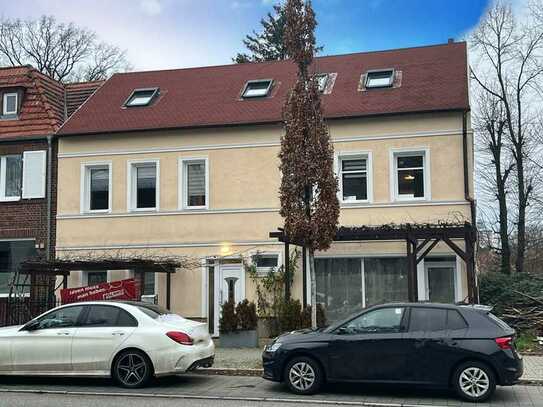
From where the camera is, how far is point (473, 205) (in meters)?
18.5

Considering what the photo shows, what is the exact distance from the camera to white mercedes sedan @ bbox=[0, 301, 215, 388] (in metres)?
11.3

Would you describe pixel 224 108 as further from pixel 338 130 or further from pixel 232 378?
pixel 232 378

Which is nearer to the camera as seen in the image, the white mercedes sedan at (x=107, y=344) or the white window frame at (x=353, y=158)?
the white mercedes sedan at (x=107, y=344)

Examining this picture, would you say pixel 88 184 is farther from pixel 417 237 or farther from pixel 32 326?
pixel 417 237

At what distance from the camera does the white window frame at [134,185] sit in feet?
67.8

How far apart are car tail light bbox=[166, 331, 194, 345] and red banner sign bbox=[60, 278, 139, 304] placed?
6.16 meters

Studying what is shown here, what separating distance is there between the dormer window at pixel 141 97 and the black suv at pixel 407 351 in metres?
13.4

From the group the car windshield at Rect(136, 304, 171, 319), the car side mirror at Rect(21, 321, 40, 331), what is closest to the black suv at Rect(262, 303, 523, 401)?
the car windshield at Rect(136, 304, 171, 319)

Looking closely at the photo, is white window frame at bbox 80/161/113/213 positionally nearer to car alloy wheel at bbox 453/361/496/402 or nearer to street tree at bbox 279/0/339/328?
street tree at bbox 279/0/339/328

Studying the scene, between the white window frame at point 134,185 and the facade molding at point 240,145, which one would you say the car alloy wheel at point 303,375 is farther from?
the white window frame at point 134,185

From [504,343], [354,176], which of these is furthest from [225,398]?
[354,176]

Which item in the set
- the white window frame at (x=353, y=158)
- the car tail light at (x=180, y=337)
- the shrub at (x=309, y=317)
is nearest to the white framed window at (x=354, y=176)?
the white window frame at (x=353, y=158)

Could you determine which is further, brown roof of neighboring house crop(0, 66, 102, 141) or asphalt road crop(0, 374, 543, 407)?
brown roof of neighboring house crop(0, 66, 102, 141)

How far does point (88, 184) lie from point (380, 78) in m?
9.61
